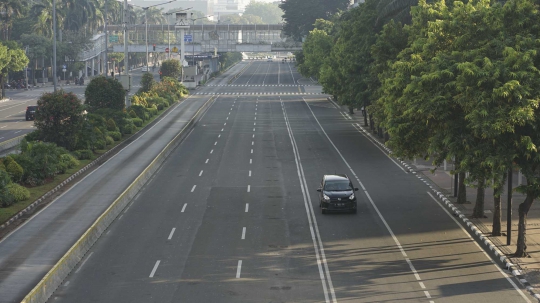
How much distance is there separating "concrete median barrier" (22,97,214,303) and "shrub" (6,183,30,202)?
4995 millimetres

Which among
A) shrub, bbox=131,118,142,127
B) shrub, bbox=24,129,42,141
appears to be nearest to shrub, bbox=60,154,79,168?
shrub, bbox=24,129,42,141

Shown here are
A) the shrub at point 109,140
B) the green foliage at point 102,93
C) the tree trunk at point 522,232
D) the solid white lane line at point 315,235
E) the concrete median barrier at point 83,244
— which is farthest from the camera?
the green foliage at point 102,93

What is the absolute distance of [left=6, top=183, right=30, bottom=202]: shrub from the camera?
39.0 metres

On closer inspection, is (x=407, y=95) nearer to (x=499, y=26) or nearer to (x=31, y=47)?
(x=499, y=26)

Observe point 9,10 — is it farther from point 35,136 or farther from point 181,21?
point 35,136

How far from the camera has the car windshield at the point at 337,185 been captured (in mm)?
38656

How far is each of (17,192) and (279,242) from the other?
1495 centimetres

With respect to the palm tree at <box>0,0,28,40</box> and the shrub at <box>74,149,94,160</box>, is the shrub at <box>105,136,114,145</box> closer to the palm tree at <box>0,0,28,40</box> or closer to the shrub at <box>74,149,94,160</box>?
the shrub at <box>74,149,94,160</box>

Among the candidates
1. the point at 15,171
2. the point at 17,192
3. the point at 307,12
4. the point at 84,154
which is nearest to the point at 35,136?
the point at 84,154

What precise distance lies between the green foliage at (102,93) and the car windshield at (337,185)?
37.2m

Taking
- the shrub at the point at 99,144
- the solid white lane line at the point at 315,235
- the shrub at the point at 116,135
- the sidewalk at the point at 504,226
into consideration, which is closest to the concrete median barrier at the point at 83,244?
the shrub at the point at 99,144

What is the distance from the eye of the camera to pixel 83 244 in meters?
30.7

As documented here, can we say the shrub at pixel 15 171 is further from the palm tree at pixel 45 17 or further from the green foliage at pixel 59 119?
the palm tree at pixel 45 17

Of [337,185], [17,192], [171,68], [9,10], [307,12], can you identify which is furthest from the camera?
[307,12]
